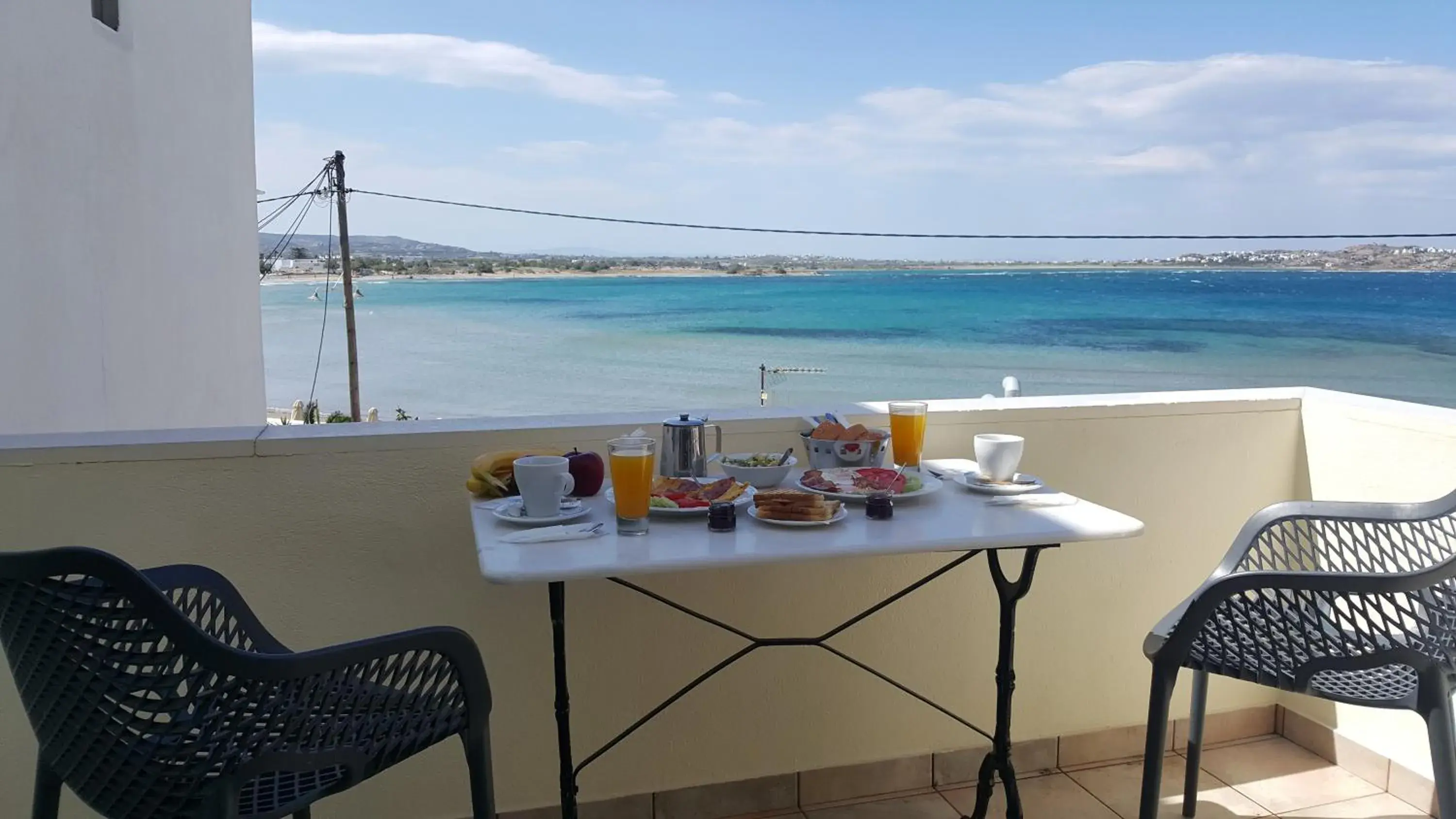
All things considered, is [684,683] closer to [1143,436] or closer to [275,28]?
[1143,436]

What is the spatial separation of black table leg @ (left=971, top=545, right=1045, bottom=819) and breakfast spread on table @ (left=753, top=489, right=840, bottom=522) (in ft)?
1.61

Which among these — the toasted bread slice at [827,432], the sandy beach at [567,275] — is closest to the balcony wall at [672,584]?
the toasted bread slice at [827,432]

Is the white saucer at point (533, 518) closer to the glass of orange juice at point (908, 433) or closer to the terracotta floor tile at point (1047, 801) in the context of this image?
the glass of orange juice at point (908, 433)

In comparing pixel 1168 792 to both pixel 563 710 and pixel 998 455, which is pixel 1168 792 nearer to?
pixel 998 455

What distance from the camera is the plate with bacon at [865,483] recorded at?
178 centimetres

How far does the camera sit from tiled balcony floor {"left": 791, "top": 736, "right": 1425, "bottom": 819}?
2.33 m

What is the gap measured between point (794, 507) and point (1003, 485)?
0.46m

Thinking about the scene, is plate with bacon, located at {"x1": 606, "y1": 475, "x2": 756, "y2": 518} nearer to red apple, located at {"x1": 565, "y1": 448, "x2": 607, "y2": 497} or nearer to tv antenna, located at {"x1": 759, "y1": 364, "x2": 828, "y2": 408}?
red apple, located at {"x1": 565, "y1": 448, "x2": 607, "y2": 497}

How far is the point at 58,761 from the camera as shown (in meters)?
1.32

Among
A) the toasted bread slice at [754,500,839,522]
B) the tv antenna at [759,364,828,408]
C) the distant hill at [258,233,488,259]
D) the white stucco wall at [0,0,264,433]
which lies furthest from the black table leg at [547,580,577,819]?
the distant hill at [258,233,488,259]

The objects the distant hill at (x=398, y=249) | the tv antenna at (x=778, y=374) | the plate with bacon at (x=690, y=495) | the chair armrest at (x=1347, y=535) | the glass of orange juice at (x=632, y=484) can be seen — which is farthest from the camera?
the distant hill at (x=398, y=249)

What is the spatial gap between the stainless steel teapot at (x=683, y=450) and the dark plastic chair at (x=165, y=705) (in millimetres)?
621

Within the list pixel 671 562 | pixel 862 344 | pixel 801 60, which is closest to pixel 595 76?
pixel 801 60

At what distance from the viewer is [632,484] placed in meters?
1.59
